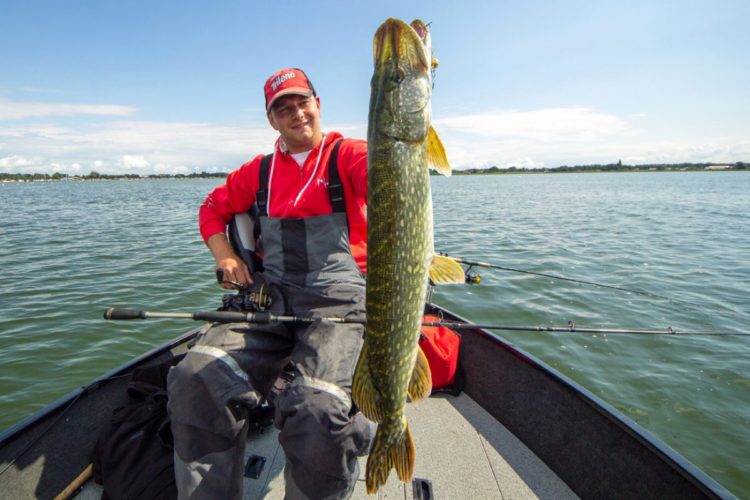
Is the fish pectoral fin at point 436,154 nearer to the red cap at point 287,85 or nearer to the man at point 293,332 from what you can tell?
the man at point 293,332

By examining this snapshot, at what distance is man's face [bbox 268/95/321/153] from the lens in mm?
3135

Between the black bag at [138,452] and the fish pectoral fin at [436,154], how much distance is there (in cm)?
252

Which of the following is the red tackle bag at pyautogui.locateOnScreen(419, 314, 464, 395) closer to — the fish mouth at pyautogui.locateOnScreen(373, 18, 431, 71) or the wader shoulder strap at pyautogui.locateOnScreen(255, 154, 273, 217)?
the wader shoulder strap at pyautogui.locateOnScreen(255, 154, 273, 217)

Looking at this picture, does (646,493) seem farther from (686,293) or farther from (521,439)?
(686,293)

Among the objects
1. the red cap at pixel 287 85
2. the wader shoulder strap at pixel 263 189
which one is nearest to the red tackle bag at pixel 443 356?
the wader shoulder strap at pixel 263 189

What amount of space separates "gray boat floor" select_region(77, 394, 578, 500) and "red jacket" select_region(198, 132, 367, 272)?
1.66 m

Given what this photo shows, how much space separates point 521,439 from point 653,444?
1173 millimetres

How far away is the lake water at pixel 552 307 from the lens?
18.2 ft

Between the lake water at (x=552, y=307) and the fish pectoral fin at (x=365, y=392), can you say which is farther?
the lake water at (x=552, y=307)

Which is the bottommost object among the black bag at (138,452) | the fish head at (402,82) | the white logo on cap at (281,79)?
the black bag at (138,452)

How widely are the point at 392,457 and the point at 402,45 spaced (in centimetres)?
218

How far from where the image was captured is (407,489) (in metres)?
2.99

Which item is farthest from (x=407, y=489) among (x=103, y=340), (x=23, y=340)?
(x=23, y=340)

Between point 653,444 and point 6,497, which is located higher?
point 653,444
